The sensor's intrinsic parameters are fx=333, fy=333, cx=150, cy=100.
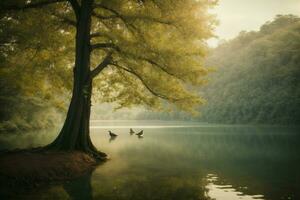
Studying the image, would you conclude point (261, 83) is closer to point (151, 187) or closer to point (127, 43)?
point (127, 43)

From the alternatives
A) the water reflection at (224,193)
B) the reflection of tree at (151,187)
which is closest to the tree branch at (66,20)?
the reflection of tree at (151,187)

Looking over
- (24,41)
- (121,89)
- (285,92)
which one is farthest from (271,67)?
(24,41)

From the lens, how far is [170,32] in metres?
19.4

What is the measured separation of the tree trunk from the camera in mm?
19500

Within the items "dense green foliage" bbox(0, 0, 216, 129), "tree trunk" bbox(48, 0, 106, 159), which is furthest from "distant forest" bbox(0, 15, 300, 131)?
"tree trunk" bbox(48, 0, 106, 159)

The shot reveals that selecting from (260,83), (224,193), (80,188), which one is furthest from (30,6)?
(260,83)

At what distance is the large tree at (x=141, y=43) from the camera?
18344 millimetres

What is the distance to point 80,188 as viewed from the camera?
13859mm

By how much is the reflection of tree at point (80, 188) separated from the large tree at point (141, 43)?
163 inches

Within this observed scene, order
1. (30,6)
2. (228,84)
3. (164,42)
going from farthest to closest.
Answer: (228,84), (164,42), (30,6)

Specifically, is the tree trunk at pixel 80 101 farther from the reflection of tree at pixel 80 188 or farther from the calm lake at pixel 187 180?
the reflection of tree at pixel 80 188

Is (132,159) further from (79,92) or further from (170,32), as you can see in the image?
(170,32)

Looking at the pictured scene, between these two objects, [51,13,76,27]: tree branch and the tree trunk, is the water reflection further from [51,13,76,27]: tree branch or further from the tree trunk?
[51,13,76,27]: tree branch

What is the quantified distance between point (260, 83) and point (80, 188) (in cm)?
Answer: 7260
